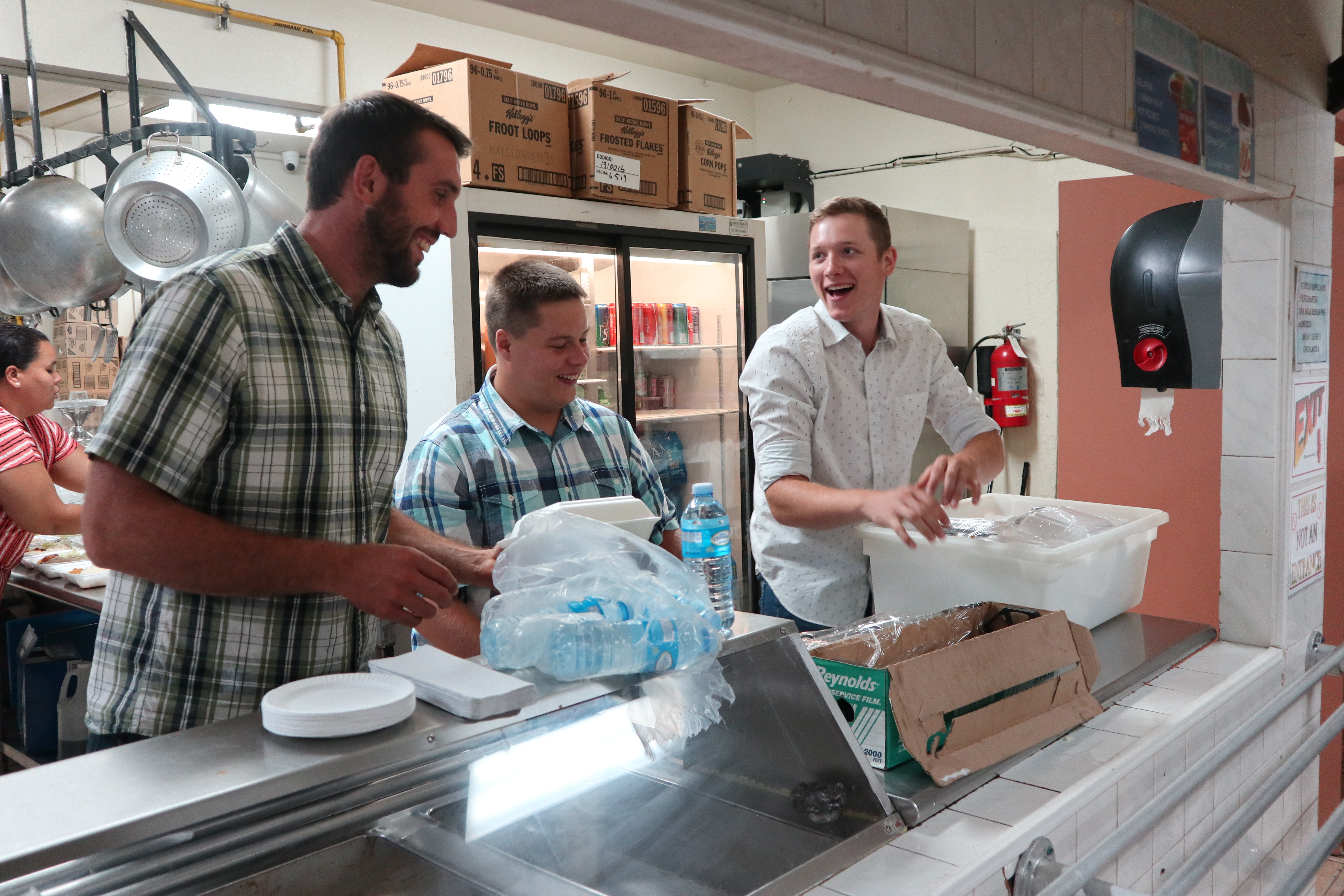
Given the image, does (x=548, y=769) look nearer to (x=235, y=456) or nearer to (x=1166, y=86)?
(x=235, y=456)

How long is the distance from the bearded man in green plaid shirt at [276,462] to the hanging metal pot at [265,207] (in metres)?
2.57

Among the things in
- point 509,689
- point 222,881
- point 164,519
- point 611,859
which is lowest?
point 611,859

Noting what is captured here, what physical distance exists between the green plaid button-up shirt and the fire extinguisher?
4995 mm

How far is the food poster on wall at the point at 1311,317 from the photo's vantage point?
264 cm

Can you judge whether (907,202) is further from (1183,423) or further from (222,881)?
(222,881)

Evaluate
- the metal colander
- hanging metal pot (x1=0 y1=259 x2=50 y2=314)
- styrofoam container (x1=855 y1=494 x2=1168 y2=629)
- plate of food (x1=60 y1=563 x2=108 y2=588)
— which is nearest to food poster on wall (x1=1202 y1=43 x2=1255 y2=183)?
styrofoam container (x1=855 y1=494 x2=1168 y2=629)

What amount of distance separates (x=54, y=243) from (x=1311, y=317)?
453cm

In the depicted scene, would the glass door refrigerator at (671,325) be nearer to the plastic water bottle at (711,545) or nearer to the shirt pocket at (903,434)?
the shirt pocket at (903,434)

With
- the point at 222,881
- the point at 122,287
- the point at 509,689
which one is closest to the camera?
the point at 222,881

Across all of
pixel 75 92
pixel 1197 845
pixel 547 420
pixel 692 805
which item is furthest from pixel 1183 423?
pixel 75 92

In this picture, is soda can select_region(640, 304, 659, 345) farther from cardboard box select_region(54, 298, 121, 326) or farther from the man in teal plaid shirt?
cardboard box select_region(54, 298, 121, 326)

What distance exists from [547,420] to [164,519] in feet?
3.51

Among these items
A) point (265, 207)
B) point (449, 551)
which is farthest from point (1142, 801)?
point (265, 207)

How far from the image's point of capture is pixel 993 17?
163 cm
